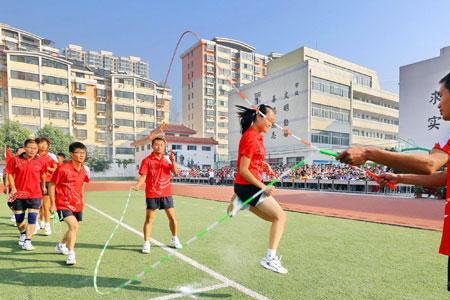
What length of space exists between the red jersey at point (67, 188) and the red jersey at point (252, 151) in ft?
9.87

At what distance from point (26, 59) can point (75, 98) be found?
31.8ft

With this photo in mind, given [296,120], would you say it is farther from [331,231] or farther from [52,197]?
[52,197]

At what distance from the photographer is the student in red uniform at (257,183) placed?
13.2 ft

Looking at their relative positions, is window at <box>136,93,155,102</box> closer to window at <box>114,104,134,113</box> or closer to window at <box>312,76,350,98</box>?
window at <box>114,104,134,113</box>

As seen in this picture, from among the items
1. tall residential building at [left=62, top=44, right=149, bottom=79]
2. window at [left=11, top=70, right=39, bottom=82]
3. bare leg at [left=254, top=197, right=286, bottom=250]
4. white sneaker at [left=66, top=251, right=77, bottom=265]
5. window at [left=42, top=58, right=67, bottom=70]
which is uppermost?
tall residential building at [left=62, top=44, right=149, bottom=79]

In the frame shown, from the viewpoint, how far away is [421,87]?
23906 millimetres

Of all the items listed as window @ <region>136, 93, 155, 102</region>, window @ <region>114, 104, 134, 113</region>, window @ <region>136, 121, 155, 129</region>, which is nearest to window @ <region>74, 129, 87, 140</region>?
window @ <region>114, 104, 134, 113</region>

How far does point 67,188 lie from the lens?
5375 millimetres

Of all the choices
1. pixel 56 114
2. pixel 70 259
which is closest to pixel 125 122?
pixel 56 114

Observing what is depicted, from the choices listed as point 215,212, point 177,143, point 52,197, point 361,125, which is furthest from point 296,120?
point 52,197

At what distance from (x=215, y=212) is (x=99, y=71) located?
218 ft

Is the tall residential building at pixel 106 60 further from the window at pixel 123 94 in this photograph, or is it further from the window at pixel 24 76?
the window at pixel 24 76

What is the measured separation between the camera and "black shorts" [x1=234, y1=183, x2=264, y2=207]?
4.11 m

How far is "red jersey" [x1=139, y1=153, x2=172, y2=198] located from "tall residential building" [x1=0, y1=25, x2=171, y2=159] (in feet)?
140
